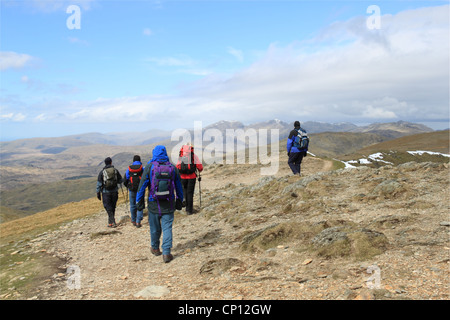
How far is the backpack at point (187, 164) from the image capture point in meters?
15.6

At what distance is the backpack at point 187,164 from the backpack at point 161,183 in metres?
5.17

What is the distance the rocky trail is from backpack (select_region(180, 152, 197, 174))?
2.77 m

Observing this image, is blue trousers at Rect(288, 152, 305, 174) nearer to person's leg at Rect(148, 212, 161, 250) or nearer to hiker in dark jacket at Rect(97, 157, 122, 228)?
hiker in dark jacket at Rect(97, 157, 122, 228)

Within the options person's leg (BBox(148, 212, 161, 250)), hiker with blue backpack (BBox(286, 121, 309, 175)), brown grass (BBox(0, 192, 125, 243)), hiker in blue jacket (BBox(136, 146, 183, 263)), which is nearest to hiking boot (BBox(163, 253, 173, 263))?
hiker in blue jacket (BBox(136, 146, 183, 263))

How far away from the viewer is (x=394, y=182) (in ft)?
46.9

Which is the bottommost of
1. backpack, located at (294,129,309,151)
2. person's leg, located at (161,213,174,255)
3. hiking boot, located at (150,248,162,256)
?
hiking boot, located at (150,248,162,256)

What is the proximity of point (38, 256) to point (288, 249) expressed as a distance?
36.0ft

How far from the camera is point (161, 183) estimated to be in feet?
33.5

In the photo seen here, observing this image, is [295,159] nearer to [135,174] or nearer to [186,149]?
[186,149]

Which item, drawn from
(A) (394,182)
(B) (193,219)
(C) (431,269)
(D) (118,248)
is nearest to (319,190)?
(A) (394,182)

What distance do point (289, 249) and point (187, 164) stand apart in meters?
7.71

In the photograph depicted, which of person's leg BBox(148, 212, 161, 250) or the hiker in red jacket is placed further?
the hiker in red jacket

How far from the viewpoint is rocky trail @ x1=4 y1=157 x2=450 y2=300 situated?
692 centimetres
